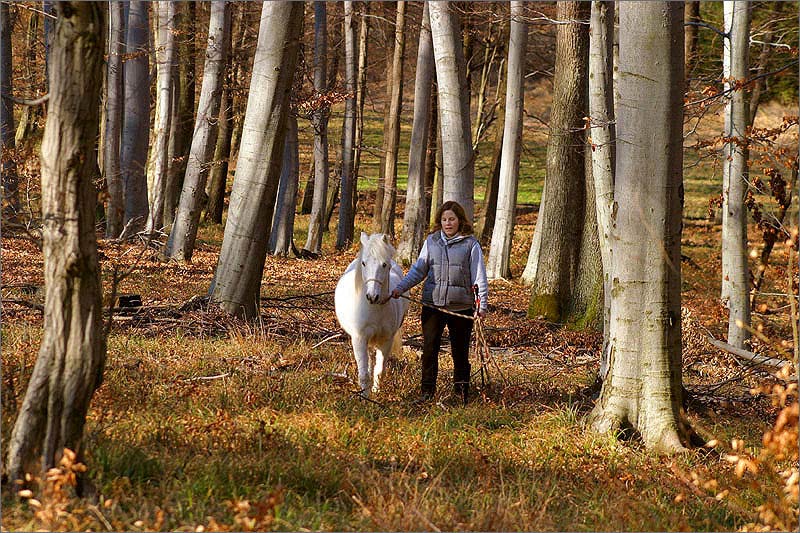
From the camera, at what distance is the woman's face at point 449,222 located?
28.5ft

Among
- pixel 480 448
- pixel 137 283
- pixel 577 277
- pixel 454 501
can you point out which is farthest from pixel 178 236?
pixel 454 501

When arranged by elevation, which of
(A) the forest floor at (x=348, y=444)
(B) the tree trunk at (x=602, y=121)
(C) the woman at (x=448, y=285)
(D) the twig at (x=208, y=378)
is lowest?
(A) the forest floor at (x=348, y=444)

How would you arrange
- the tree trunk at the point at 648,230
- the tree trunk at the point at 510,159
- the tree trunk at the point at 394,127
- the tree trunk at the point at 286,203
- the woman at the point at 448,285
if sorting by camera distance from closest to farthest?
the tree trunk at the point at 648,230 → the woman at the point at 448,285 → the tree trunk at the point at 510,159 → the tree trunk at the point at 286,203 → the tree trunk at the point at 394,127

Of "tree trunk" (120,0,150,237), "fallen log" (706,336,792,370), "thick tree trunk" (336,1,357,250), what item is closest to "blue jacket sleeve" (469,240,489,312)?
"fallen log" (706,336,792,370)

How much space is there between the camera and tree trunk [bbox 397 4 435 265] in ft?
72.7

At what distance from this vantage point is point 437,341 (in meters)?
8.74

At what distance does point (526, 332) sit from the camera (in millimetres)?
13742

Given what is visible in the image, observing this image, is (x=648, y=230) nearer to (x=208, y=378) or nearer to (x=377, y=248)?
(x=377, y=248)

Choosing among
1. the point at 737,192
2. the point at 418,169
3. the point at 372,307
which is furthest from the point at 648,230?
the point at 418,169

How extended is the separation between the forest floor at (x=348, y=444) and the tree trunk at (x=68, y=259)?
0.97 feet

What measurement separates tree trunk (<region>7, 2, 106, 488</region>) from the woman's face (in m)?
4.30

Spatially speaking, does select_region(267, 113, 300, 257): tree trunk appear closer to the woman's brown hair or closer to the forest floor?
the forest floor

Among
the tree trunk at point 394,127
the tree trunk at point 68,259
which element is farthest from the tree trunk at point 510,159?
the tree trunk at point 68,259

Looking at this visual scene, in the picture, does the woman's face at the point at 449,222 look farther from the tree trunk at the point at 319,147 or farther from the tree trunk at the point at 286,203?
the tree trunk at the point at 319,147
